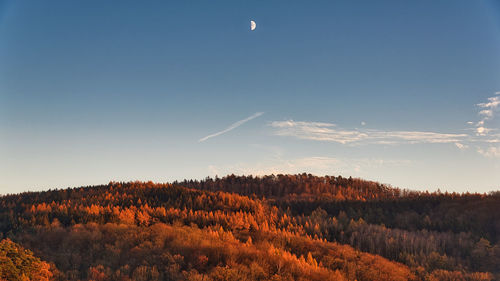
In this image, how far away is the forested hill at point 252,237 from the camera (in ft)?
37.3

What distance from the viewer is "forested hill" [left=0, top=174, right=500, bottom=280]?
1138 cm

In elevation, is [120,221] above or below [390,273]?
above

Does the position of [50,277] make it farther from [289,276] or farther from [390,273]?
[390,273]

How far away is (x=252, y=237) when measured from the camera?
51.1 ft

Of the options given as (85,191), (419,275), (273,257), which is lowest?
(419,275)

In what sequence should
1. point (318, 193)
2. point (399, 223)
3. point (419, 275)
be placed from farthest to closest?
point (318, 193)
point (399, 223)
point (419, 275)

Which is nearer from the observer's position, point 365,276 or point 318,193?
point 365,276

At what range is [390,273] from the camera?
1252 centimetres

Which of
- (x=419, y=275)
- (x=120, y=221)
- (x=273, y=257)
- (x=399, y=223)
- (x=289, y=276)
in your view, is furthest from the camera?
(x=399, y=223)

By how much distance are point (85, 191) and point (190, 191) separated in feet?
27.4

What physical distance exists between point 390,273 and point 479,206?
14415 millimetres

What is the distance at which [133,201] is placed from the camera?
24.3 meters

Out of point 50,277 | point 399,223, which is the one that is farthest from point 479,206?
point 50,277

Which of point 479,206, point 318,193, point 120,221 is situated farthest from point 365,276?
point 318,193
